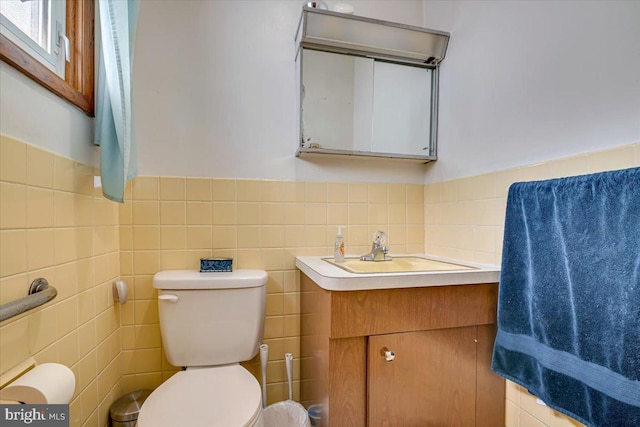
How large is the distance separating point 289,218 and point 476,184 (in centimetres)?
88

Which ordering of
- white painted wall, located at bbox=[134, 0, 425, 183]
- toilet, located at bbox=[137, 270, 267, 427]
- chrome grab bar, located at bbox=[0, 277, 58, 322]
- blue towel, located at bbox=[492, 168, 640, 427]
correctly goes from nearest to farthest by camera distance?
chrome grab bar, located at bbox=[0, 277, 58, 322] → blue towel, located at bbox=[492, 168, 640, 427] → toilet, located at bbox=[137, 270, 267, 427] → white painted wall, located at bbox=[134, 0, 425, 183]

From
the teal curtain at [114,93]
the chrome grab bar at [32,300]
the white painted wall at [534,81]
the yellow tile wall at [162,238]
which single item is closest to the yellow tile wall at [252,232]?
the yellow tile wall at [162,238]

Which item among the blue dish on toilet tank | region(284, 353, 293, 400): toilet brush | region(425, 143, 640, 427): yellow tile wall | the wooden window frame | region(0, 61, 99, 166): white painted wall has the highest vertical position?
the wooden window frame

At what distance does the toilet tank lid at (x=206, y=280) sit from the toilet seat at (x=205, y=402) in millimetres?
335

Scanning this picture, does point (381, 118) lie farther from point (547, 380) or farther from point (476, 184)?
point (547, 380)

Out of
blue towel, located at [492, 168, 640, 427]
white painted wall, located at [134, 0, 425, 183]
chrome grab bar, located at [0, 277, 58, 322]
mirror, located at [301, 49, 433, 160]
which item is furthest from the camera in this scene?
mirror, located at [301, 49, 433, 160]

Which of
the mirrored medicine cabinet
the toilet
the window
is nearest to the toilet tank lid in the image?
the toilet

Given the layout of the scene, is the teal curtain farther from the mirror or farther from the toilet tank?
the mirror

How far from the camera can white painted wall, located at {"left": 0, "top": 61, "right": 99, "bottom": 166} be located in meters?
0.68

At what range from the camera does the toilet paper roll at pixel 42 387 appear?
608 mm

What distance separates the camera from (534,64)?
100 centimetres

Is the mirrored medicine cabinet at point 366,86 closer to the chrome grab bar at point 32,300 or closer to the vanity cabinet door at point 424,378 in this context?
the vanity cabinet door at point 424,378

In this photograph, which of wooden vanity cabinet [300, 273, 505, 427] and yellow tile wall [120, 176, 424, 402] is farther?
yellow tile wall [120, 176, 424, 402]

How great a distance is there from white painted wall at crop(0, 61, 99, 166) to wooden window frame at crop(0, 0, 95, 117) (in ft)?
0.08
